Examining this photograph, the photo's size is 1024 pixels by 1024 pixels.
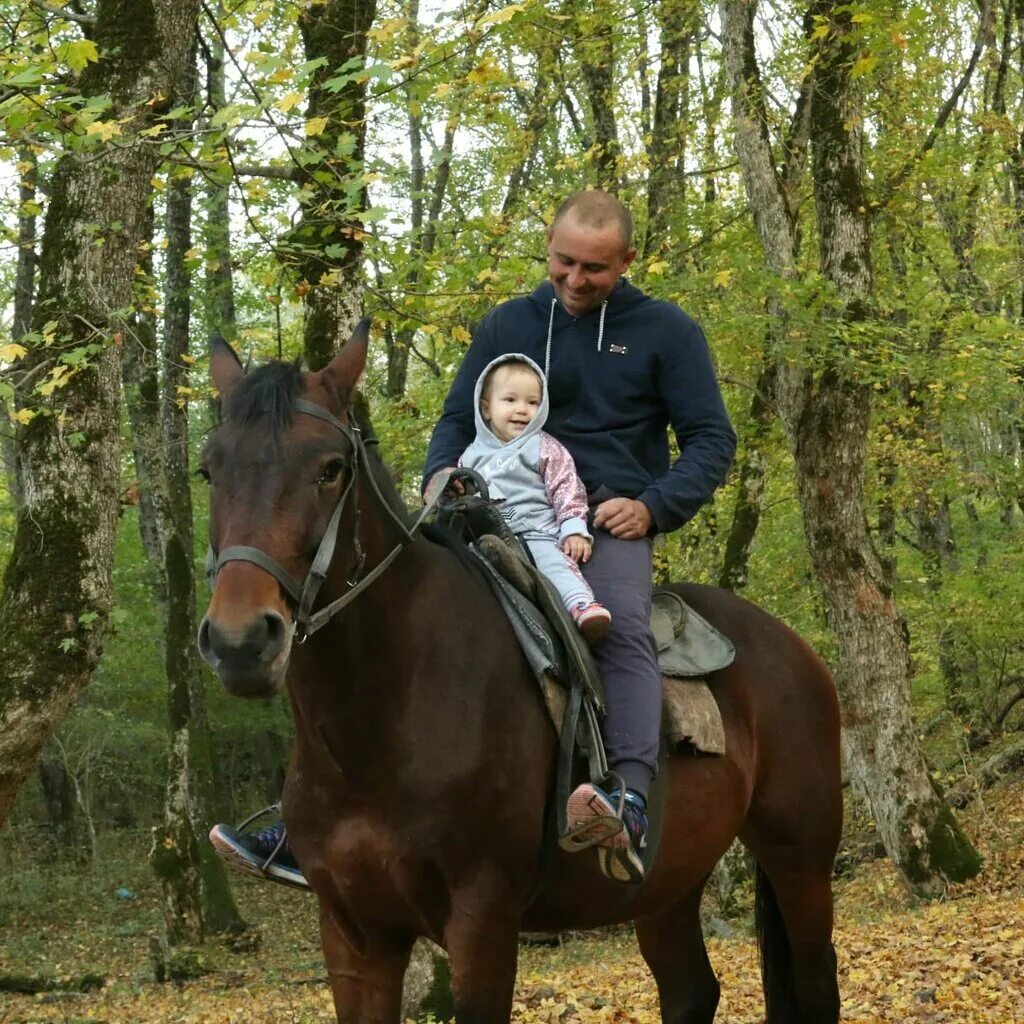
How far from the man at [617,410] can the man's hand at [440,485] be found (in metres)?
0.05

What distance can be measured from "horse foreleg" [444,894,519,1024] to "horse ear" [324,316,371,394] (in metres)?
1.72

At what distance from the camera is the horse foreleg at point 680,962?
5.90m

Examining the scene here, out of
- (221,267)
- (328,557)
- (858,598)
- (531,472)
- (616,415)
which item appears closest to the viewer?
(328,557)

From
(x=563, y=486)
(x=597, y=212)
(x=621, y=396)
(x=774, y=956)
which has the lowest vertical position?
(x=774, y=956)

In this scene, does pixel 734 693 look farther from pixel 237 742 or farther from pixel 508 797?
pixel 237 742

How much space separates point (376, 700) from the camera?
4.23m

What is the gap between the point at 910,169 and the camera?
1595 cm

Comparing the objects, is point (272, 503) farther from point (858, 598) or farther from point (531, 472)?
point (858, 598)

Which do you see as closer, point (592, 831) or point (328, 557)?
point (328, 557)

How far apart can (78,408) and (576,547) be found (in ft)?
13.3

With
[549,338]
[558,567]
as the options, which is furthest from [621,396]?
[558,567]

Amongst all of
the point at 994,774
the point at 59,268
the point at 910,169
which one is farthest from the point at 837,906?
the point at 59,268

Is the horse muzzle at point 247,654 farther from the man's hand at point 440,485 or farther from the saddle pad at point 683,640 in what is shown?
the saddle pad at point 683,640

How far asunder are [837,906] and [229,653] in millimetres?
14823
